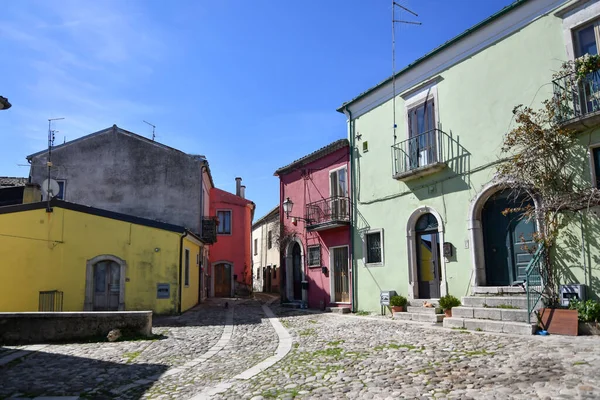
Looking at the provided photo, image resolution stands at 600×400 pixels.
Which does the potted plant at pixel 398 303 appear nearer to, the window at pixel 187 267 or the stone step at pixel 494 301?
the stone step at pixel 494 301

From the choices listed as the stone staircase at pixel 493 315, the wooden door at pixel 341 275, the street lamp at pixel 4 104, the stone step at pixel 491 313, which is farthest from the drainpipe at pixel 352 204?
the street lamp at pixel 4 104

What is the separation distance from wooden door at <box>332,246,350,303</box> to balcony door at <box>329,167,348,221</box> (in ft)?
3.97

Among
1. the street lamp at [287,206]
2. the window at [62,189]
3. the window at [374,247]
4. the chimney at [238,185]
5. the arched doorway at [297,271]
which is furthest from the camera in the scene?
the chimney at [238,185]

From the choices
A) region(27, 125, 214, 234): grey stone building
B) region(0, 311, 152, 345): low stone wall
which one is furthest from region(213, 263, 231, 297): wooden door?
region(0, 311, 152, 345): low stone wall

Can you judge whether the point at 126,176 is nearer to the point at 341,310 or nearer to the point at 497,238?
the point at 341,310

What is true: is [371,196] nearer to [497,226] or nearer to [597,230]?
[497,226]

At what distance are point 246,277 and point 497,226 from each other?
70.3 feet

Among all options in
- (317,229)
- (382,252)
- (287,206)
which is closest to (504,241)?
(382,252)

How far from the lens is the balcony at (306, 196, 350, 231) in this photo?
16.3m

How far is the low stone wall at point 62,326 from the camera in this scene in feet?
32.8

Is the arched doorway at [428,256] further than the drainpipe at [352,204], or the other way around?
the drainpipe at [352,204]

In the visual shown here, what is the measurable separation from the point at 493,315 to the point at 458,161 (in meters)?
4.19

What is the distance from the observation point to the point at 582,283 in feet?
30.3

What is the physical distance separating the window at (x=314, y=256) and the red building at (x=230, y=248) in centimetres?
1244
